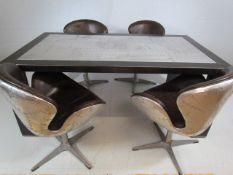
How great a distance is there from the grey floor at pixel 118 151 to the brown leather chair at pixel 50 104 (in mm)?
81

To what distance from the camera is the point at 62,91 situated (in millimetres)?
1668

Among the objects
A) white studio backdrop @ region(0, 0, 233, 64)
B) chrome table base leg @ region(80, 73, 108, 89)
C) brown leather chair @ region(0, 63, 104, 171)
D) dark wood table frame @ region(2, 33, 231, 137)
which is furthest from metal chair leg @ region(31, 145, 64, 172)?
white studio backdrop @ region(0, 0, 233, 64)

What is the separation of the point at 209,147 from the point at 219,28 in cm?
202

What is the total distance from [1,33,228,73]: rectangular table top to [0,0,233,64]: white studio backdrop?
101 centimetres

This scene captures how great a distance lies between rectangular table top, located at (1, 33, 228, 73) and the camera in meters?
1.38

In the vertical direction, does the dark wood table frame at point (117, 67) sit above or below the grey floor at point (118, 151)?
above

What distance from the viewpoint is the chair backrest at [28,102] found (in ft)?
3.41

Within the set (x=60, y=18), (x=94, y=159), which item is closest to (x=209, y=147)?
(x=94, y=159)

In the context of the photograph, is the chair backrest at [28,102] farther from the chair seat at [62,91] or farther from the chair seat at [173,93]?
the chair seat at [173,93]

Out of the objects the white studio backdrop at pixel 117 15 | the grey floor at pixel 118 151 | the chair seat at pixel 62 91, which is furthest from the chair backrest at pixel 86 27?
the grey floor at pixel 118 151

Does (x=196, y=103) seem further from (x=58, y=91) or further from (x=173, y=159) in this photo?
(x=58, y=91)

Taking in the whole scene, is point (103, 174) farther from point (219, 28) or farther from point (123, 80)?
point (219, 28)

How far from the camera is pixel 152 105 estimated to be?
1.27 meters

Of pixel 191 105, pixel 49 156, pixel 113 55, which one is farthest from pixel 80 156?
pixel 191 105
